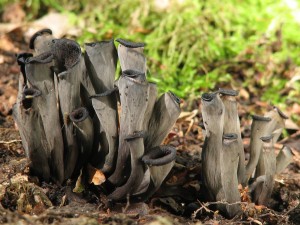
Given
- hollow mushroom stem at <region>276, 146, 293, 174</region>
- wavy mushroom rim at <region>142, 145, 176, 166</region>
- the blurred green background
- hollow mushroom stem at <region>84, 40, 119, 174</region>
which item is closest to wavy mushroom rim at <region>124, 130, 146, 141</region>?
wavy mushroom rim at <region>142, 145, 176, 166</region>

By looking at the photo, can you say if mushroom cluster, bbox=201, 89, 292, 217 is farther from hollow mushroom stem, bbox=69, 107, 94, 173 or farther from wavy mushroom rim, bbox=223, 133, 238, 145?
hollow mushroom stem, bbox=69, 107, 94, 173

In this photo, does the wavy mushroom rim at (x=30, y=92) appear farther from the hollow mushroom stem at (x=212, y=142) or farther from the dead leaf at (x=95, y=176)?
the hollow mushroom stem at (x=212, y=142)

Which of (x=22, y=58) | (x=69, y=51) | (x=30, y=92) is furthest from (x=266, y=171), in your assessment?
(x=22, y=58)

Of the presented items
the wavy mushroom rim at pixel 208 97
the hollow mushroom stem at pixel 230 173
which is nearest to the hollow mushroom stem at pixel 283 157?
the hollow mushroom stem at pixel 230 173

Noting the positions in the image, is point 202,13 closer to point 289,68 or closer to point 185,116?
point 289,68

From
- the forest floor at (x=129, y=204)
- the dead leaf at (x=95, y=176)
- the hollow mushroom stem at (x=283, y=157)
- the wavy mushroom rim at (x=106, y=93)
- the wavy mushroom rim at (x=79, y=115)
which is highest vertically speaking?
the wavy mushroom rim at (x=106, y=93)

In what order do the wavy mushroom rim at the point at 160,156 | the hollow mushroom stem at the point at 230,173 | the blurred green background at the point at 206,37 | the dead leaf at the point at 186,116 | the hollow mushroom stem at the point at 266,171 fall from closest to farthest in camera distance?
1. the wavy mushroom rim at the point at 160,156
2. the hollow mushroom stem at the point at 230,173
3. the hollow mushroom stem at the point at 266,171
4. the dead leaf at the point at 186,116
5. the blurred green background at the point at 206,37

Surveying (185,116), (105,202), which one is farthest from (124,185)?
(185,116)
